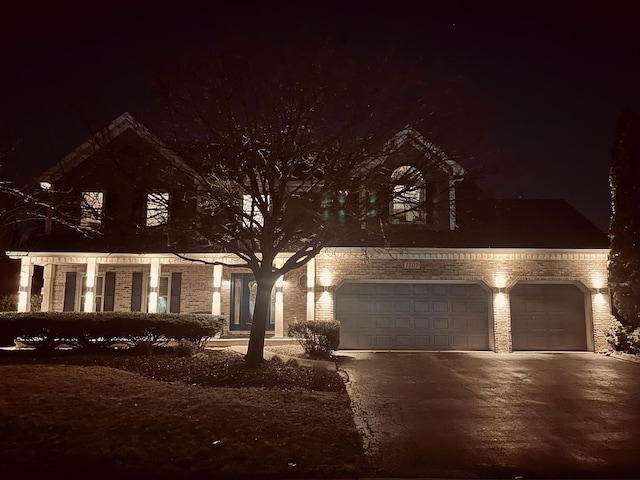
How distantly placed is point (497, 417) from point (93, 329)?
11.1 m

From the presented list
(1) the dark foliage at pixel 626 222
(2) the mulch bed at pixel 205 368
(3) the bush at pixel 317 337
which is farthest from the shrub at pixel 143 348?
(1) the dark foliage at pixel 626 222

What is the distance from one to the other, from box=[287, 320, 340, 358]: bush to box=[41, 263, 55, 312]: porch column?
9182 mm

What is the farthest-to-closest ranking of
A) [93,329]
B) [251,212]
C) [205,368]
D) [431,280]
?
[431,280], [93,329], [251,212], [205,368]

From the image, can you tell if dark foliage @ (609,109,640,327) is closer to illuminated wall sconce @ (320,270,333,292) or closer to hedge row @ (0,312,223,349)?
illuminated wall sconce @ (320,270,333,292)

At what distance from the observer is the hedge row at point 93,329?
14070mm

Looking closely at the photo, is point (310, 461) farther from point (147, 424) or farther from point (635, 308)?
point (635, 308)

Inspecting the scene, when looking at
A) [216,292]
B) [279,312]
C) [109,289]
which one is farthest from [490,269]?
[109,289]

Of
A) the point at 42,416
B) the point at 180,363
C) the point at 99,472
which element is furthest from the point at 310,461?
the point at 180,363

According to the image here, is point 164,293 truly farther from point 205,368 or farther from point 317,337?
point 205,368

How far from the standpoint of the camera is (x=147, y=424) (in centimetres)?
713

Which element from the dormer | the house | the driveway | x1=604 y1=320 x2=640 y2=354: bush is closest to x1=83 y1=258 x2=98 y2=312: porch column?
the house

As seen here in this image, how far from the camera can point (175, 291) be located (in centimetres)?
1847

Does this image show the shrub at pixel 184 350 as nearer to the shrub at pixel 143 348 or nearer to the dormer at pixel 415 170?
the shrub at pixel 143 348

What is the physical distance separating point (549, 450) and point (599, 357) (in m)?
10.5
